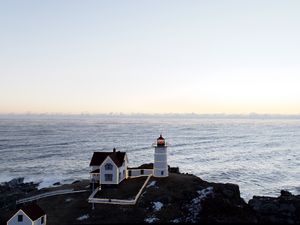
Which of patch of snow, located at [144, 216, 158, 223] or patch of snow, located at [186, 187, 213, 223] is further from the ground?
patch of snow, located at [186, 187, 213, 223]

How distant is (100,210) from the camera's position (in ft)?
129

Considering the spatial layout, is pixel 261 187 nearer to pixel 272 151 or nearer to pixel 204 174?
pixel 204 174

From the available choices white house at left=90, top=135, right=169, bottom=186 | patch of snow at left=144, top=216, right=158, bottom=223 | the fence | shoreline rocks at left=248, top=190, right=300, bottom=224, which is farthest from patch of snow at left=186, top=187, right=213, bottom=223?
the fence

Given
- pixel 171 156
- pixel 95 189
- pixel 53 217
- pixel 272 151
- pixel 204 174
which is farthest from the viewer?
pixel 272 151

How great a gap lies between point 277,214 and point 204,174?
1340 inches

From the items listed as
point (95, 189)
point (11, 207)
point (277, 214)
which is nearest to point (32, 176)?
point (11, 207)

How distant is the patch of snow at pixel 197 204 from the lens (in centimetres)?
3824

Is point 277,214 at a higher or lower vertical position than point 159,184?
lower

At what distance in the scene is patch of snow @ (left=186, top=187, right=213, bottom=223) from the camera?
3824 centimetres

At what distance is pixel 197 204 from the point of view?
135ft

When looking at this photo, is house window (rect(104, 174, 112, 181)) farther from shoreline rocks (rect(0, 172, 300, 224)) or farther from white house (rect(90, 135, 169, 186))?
shoreline rocks (rect(0, 172, 300, 224))

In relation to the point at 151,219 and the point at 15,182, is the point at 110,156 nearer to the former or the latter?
the point at 151,219

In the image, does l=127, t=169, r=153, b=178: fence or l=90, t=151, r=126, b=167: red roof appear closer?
l=90, t=151, r=126, b=167: red roof

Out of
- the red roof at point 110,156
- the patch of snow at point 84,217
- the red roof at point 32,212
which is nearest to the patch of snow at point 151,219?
the patch of snow at point 84,217
